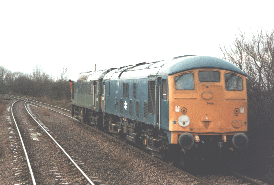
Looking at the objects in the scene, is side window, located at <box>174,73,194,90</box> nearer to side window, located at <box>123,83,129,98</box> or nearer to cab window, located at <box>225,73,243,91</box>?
cab window, located at <box>225,73,243,91</box>

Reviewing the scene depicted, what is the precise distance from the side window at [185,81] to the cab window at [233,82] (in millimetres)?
1050

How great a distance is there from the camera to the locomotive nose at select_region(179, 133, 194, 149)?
9.38 m

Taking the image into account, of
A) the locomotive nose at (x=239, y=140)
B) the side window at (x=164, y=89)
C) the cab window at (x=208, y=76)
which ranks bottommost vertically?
the locomotive nose at (x=239, y=140)

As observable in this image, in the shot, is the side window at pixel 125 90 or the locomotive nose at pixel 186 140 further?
the side window at pixel 125 90

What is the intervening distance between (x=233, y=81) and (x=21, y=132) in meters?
14.3

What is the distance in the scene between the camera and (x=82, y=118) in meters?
24.4

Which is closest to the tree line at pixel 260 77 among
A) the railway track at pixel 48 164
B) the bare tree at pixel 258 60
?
the bare tree at pixel 258 60

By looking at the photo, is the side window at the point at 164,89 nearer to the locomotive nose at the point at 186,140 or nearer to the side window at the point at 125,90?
the locomotive nose at the point at 186,140

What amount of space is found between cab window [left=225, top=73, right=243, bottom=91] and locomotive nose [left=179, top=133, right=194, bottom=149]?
73.3 inches

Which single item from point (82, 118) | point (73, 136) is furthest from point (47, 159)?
point (82, 118)

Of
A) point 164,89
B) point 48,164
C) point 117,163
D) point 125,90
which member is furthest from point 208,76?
point 48,164

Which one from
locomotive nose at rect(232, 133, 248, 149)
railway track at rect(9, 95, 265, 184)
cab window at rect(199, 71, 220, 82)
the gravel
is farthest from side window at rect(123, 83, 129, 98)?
locomotive nose at rect(232, 133, 248, 149)

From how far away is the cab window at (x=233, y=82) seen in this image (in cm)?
999

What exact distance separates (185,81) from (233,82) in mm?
1465
